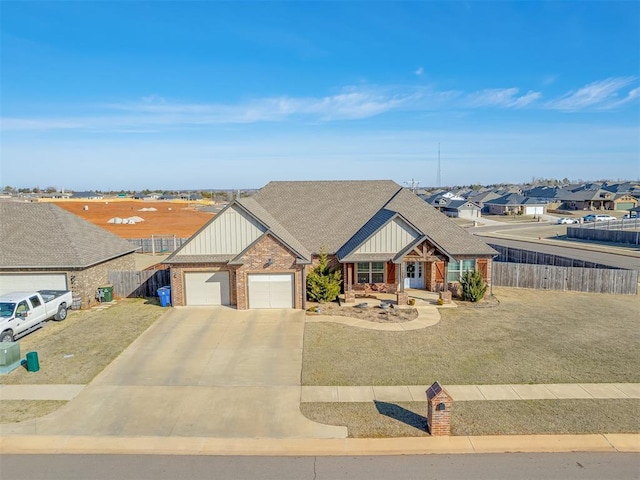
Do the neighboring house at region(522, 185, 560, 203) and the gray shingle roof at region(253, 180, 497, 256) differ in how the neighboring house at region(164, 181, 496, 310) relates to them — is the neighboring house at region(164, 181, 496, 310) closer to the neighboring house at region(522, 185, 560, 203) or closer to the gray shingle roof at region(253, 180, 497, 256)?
the gray shingle roof at region(253, 180, 497, 256)

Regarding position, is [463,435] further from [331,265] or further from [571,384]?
[331,265]

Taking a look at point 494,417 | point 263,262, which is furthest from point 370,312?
point 494,417

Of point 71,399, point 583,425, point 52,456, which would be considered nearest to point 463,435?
point 583,425

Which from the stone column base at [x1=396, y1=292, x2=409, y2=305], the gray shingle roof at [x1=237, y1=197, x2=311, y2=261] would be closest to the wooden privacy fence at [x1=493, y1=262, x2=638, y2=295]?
the stone column base at [x1=396, y1=292, x2=409, y2=305]

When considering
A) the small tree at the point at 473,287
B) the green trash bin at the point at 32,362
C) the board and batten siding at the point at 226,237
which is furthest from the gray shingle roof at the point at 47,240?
the small tree at the point at 473,287

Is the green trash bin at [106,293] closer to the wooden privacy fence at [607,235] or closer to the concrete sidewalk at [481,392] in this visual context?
the concrete sidewalk at [481,392]

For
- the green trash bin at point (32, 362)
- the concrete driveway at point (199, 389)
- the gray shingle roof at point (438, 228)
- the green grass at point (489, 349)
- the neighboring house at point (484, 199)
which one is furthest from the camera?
the neighboring house at point (484, 199)

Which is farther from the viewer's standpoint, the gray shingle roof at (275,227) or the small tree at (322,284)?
the small tree at (322,284)
